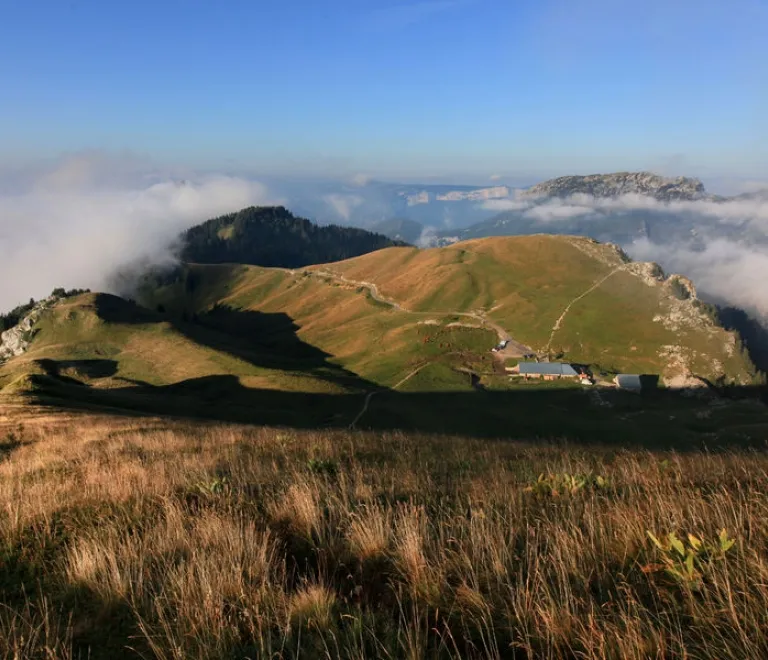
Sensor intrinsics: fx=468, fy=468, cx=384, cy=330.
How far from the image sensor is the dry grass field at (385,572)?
3551 mm

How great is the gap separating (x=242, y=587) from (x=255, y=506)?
2.66m

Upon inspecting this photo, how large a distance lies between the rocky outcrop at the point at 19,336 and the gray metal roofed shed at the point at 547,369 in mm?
157847

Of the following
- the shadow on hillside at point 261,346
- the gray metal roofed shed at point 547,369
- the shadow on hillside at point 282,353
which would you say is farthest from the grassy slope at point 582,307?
the shadow on hillside at point 261,346

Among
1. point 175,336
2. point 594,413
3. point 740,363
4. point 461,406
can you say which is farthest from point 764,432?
point 175,336

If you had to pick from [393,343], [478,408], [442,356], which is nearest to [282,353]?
[393,343]

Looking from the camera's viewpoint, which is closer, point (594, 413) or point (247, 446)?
point (247, 446)

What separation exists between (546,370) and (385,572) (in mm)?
125509

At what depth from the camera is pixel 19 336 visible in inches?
6368

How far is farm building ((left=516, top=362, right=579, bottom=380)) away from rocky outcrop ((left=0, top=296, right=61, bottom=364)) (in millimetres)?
157590

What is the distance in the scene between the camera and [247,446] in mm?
13984

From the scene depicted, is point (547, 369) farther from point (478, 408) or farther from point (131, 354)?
point (131, 354)

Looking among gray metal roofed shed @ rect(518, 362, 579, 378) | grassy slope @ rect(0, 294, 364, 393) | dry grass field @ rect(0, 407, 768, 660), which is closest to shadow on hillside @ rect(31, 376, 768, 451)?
gray metal roofed shed @ rect(518, 362, 579, 378)

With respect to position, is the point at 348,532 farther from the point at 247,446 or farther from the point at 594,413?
the point at 594,413

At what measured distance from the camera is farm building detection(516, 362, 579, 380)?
4729 inches
